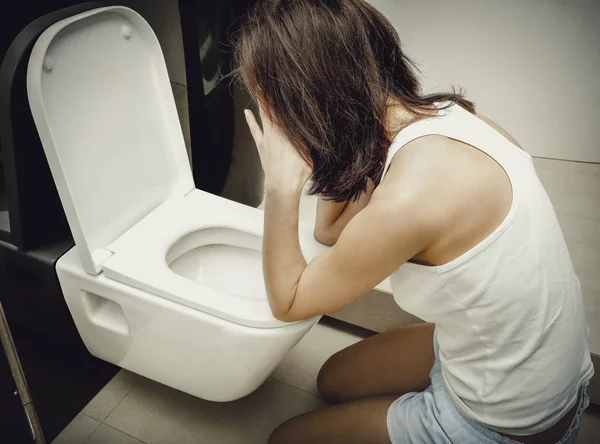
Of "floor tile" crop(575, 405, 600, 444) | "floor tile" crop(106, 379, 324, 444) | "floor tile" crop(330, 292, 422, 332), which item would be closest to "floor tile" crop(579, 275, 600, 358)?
"floor tile" crop(575, 405, 600, 444)

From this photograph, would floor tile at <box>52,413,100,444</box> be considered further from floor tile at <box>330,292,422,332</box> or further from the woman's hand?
the woman's hand

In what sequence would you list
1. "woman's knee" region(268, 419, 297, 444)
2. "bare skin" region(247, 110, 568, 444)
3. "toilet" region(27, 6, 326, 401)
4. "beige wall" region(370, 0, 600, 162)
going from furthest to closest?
"beige wall" region(370, 0, 600, 162) < "woman's knee" region(268, 419, 297, 444) < "toilet" region(27, 6, 326, 401) < "bare skin" region(247, 110, 568, 444)

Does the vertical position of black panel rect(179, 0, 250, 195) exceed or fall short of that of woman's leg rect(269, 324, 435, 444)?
it exceeds it

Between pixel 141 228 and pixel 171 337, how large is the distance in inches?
9.4

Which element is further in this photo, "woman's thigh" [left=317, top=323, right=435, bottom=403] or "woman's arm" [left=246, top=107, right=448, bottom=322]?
"woman's thigh" [left=317, top=323, right=435, bottom=403]

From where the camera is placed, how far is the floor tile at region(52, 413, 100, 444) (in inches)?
41.0

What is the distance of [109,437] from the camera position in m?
1.05

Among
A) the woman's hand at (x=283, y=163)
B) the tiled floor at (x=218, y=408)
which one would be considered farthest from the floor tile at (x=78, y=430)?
the woman's hand at (x=283, y=163)

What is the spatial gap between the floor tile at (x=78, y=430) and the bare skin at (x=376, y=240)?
0.40 meters

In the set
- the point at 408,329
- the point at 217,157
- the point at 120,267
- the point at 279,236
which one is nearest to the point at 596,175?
the point at 408,329

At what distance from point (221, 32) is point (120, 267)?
2.12 feet

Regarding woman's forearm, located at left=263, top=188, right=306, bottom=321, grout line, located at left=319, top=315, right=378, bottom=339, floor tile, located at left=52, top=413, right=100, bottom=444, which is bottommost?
grout line, located at left=319, top=315, right=378, bottom=339

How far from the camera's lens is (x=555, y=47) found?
Answer: 5.51 feet

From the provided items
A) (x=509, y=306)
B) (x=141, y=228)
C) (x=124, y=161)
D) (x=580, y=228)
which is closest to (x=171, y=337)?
(x=141, y=228)
